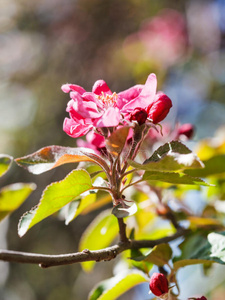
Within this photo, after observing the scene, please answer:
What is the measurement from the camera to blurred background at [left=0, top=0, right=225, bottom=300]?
269 cm

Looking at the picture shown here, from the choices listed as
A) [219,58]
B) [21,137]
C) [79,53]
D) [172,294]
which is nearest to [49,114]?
[21,137]

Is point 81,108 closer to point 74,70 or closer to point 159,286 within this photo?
point 159,286

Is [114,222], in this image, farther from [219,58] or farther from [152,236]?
[219,58]

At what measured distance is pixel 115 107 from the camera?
0.71 metres

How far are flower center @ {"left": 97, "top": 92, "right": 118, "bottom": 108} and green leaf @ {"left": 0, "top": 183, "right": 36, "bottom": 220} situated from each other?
0.90 feet

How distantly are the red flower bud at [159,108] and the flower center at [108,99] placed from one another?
0.29ft

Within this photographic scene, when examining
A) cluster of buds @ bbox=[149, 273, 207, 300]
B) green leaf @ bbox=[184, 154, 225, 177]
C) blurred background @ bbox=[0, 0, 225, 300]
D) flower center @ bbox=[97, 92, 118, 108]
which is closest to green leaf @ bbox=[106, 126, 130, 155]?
flower center @ bbox=[97, 92, 118, 108]

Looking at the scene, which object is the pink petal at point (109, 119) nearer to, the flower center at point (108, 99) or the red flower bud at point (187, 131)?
the flower center at point (108, 99)

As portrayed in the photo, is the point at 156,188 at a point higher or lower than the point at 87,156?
lower

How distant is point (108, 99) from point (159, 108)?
119mm

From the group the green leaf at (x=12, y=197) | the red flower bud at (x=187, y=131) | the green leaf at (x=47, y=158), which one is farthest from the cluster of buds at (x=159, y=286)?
the red flower bud at (x=187, y=131)

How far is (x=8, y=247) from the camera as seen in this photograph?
8.76 ft

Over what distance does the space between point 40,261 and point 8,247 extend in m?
2.23

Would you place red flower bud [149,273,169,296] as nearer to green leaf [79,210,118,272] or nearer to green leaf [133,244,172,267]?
green leaf [133,244,172,267]
